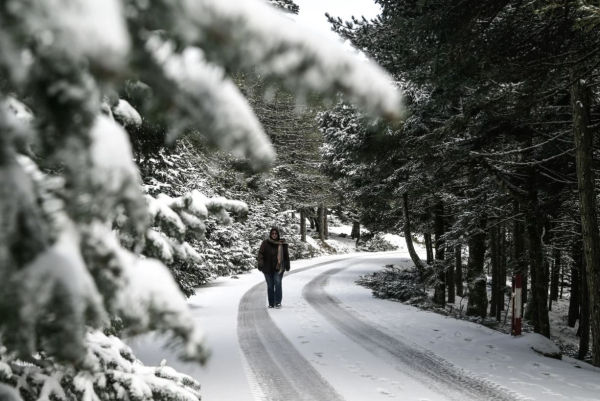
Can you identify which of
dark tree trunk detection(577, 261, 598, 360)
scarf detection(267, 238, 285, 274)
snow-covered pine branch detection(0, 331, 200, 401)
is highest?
scarf detection(267, 238, 285, 274)

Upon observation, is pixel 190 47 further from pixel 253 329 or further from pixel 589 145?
pixel 589 145

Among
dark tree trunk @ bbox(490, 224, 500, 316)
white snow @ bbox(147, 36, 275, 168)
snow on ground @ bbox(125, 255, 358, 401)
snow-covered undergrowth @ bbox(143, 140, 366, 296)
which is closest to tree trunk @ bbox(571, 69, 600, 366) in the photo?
snow-covered undergrowth @ bbox(143, 140, 366, 296)

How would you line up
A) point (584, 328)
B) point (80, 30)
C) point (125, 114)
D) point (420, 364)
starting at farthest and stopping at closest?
point (584, 328)
point (420, 364)
point (125, 114)
point (80, 30)

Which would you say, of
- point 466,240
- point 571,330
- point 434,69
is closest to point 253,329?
point 434,69

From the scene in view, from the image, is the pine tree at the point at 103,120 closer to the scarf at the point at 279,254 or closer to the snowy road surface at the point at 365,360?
the snowy road surface at the point at 365,360

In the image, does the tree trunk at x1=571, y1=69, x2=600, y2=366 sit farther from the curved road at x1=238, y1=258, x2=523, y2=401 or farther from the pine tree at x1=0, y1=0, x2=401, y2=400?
the pine tree at x1=0, y1=0, x2=401, y2=400

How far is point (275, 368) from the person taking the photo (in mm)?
5910

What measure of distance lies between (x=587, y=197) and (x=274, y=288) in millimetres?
6724

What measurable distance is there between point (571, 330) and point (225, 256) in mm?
14659

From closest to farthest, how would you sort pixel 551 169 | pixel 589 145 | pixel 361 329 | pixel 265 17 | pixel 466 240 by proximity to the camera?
1. pixel 265 17
2. pixel 589 145
3. pixel 361 329
4. pixel 551 169
5. pixel 466 240

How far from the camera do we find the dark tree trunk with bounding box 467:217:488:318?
45.1ft

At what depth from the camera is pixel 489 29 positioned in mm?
7246

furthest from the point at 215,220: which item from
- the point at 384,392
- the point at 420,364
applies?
the point at 420,364

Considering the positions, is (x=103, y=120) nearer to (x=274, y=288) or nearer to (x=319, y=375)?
(x=319, y=375)
